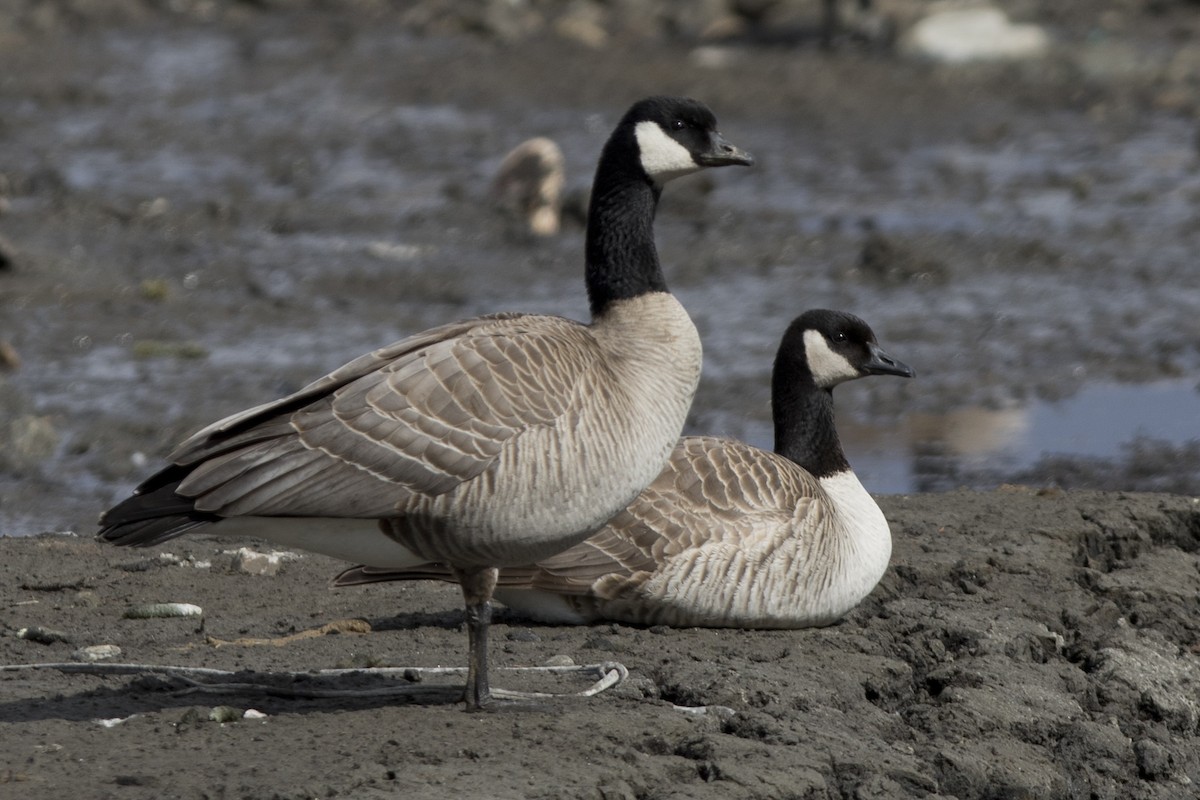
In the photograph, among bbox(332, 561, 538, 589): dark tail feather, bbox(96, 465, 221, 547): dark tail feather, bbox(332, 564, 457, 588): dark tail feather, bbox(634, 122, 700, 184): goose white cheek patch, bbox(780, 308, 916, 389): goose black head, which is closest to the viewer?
bbox(96, 465, 221, 547): dark tail feather

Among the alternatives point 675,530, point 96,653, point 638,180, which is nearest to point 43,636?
point 96,653

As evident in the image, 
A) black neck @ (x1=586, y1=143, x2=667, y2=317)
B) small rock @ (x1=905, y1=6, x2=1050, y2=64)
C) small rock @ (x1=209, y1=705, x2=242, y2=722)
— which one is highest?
small rock @ (x1=905, y1=6, x2=1050, y2=64)

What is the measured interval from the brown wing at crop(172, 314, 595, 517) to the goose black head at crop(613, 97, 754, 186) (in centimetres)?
84

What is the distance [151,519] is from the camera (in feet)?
15.8

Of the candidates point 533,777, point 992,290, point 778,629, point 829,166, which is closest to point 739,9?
point 829,166

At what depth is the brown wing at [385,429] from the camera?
4926 mm

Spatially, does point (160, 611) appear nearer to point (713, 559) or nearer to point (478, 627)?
point (478, 627)

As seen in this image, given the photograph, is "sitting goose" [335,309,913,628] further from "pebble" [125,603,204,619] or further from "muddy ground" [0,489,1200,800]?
"pebble" [125,603,204,619]

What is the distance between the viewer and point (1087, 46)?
20.3 meters

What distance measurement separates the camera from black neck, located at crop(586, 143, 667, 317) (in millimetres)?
5590

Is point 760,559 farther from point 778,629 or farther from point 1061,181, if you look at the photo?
point 1061,181

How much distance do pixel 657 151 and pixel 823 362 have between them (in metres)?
1.81

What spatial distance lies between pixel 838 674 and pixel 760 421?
4266 mm

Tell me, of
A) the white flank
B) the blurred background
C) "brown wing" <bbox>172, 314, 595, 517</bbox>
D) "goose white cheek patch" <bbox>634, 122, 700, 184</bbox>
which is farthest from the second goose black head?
the blurred background
